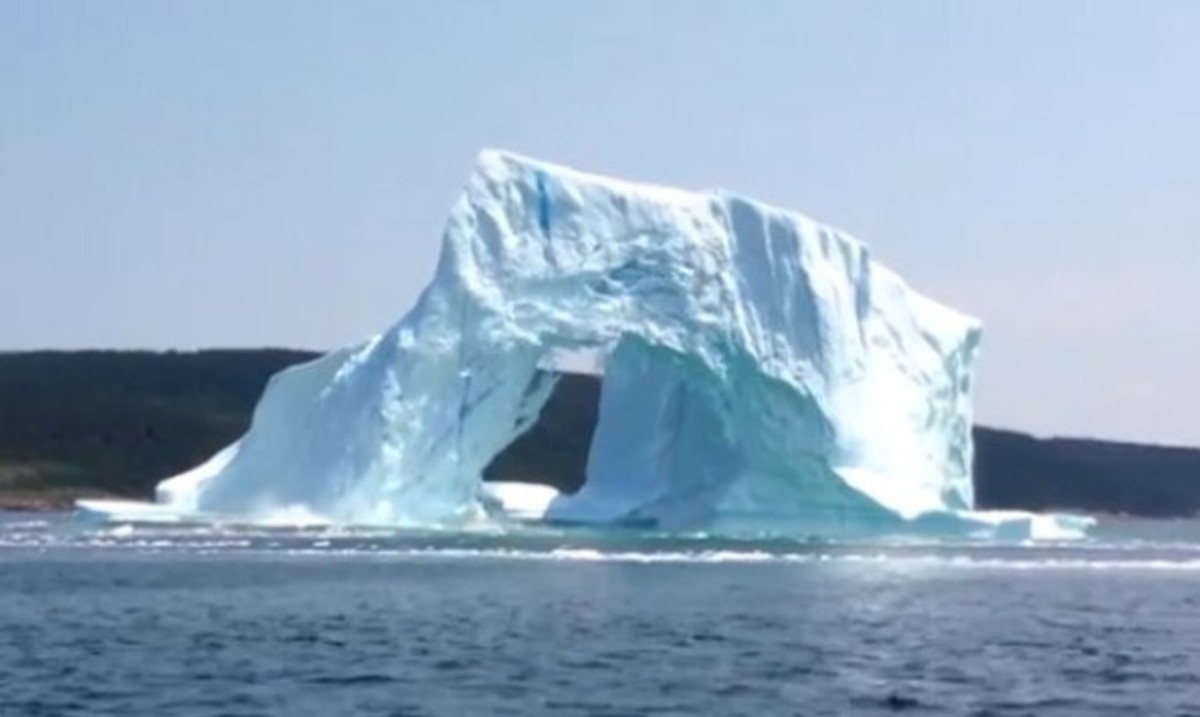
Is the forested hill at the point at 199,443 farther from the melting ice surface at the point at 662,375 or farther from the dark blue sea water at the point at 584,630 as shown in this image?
the dark blue sea water at the point at 584,630

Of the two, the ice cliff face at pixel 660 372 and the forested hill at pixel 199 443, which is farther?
the forested hill at pixel 199 443

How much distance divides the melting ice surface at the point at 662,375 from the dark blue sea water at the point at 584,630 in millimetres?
1021

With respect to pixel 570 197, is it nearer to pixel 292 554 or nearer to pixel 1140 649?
pixel 292 554

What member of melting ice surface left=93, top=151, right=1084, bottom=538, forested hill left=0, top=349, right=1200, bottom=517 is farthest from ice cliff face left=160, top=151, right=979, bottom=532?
forested hill left=0, top=349, right=1200, bottom=517

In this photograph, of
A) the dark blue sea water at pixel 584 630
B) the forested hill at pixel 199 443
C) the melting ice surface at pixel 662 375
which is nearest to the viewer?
the dark blue sea water at pixel 584 630

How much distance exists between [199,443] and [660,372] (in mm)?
59769

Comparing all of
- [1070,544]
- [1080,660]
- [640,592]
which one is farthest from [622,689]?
[1070,544]

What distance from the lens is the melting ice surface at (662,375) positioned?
1751 inches

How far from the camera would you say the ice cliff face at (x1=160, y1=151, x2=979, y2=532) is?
146 feet

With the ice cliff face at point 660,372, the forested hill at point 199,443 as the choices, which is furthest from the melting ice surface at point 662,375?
the forested hill at point 199,443

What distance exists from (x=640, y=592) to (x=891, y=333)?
1366 cm

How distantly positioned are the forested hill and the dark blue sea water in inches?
1998

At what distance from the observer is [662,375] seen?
158ft

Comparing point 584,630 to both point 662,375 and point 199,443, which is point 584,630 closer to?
point 662,375
